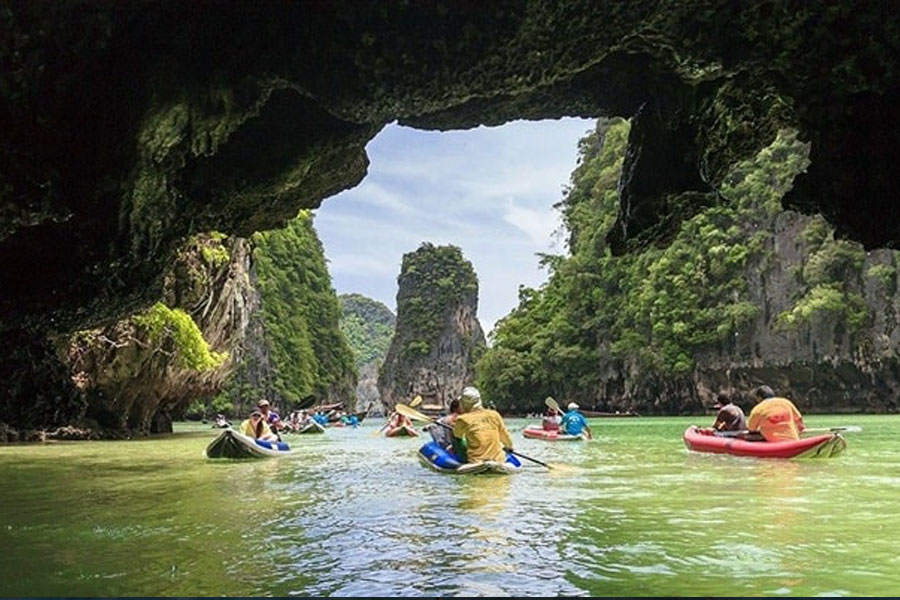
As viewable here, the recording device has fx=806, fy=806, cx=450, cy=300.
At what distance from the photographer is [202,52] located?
4.79 metres

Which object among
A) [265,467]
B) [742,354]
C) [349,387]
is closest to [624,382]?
[742,354]

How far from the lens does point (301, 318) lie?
67.6m

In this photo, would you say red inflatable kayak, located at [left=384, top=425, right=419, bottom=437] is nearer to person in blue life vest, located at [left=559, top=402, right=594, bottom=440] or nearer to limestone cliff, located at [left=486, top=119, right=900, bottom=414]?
person in blue life vest, located at [left=559, top=402, right=594, bottom=440]

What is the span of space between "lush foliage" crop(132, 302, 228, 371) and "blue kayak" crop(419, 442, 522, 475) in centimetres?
867

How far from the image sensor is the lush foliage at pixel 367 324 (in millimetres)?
147500

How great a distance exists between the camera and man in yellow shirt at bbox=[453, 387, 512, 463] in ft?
31.9

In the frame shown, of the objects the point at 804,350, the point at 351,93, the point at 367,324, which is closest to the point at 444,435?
the point at 351,93

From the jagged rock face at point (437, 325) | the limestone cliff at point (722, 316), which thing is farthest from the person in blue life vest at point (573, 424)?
the jagged rock face at point (437, 325)

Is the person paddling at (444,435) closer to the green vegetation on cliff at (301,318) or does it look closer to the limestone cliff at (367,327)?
the green vegetation on cliff at (301,318)

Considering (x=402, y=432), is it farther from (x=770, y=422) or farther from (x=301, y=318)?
(x=301, y=318)

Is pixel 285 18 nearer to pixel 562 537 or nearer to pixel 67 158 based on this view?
pixel 67 158

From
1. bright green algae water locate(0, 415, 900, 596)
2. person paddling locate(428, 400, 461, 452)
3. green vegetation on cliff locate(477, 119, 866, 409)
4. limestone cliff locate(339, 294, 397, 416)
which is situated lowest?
bright green algae water locate(0, 415, 900, 596)

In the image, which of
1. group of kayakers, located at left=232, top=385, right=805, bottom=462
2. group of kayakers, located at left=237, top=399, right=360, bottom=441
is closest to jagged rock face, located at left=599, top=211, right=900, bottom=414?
group of kayakers, located at left=237, top=399, right=360, bottom=441

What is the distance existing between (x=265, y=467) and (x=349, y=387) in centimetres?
6333
